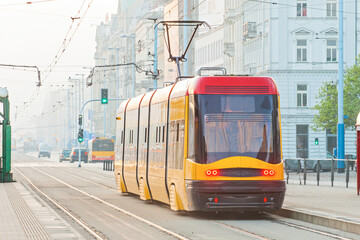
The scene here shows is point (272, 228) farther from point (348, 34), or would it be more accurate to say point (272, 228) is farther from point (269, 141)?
point (348, 34)

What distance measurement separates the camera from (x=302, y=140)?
238ft

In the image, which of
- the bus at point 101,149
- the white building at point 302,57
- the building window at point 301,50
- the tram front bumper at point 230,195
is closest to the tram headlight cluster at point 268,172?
the tram front bumper at point 230,195

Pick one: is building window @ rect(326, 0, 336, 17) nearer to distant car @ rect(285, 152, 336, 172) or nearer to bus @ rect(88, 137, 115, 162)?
bus @ rect(88, 137, 115, 162)

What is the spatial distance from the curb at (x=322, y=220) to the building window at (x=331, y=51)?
5237 centimetres

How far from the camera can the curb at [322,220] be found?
670 inches

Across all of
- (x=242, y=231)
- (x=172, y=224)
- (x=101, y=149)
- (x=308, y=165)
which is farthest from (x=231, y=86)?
(x=101, y=149)

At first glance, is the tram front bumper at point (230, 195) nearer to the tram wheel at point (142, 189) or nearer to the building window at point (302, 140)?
the tram wheel at point (142, 189)

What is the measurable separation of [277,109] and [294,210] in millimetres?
2119

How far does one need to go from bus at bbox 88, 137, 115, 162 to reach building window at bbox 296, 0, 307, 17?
3169 centimetres

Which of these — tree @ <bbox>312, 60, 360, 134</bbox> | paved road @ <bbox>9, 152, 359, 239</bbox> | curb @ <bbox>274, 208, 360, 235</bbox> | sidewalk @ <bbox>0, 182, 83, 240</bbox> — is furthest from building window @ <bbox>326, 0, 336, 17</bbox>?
curb @ <bbox>274, 208, 360, 235</bbox>

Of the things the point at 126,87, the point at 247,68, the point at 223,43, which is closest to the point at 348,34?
the point at 247,68

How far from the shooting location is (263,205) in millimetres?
19781

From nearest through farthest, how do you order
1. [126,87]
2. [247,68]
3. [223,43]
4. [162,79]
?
[247,68]
[223,43]
[162,79]
[126,87]

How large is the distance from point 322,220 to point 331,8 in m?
56.1
